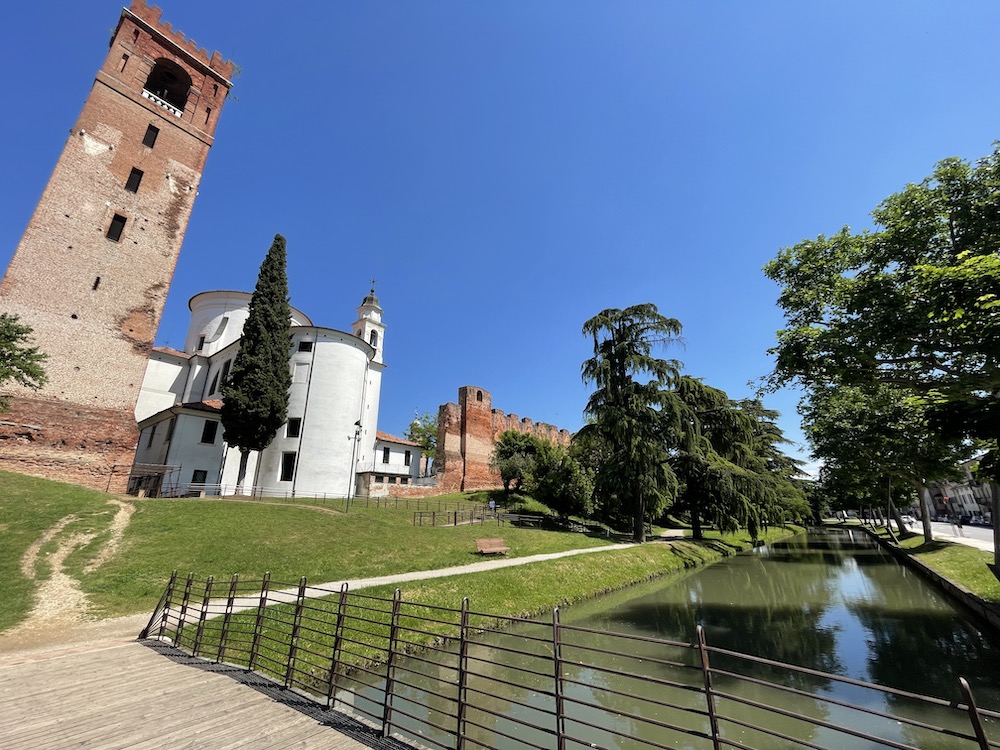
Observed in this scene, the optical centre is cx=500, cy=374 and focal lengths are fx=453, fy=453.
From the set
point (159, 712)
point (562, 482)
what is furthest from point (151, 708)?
point (562, 482)

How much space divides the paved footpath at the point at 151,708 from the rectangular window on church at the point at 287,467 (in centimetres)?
2155

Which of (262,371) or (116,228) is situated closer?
(116,228)

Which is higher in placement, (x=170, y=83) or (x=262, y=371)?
(x=170, y=83)

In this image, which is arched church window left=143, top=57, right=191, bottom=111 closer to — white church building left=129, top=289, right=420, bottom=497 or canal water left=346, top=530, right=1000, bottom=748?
white church building left=129, top=289, right=420, bottom=497

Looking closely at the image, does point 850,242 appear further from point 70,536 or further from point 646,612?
point 70,536

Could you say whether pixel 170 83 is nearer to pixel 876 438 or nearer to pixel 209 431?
pixel 209 431

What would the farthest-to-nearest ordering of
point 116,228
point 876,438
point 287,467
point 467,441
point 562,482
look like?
point 467,441 < point 562,482 < point 287,467 < point 116,228 < point 876,438

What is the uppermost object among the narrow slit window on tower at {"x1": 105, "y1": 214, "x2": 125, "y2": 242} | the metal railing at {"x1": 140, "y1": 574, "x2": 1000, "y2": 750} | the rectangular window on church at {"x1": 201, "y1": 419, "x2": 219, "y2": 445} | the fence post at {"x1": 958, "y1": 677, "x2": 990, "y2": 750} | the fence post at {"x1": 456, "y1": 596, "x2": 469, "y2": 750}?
the narrow slit window on tower at {"x1": 105, "y1": 214, "x2": 125, "y2": 242}

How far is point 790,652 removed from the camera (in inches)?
398

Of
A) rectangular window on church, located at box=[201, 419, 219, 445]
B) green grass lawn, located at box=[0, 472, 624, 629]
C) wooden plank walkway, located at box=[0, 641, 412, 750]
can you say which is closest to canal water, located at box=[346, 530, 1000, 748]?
wooden plank walkway, located at box=[0, 641, 412, 750]

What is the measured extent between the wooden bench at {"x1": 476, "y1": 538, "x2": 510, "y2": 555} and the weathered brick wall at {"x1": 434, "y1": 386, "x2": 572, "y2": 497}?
810 inches

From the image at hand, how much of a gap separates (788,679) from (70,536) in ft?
62.6

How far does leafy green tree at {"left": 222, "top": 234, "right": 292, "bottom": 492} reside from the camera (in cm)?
2445

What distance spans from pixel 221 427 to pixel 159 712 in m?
25.8
